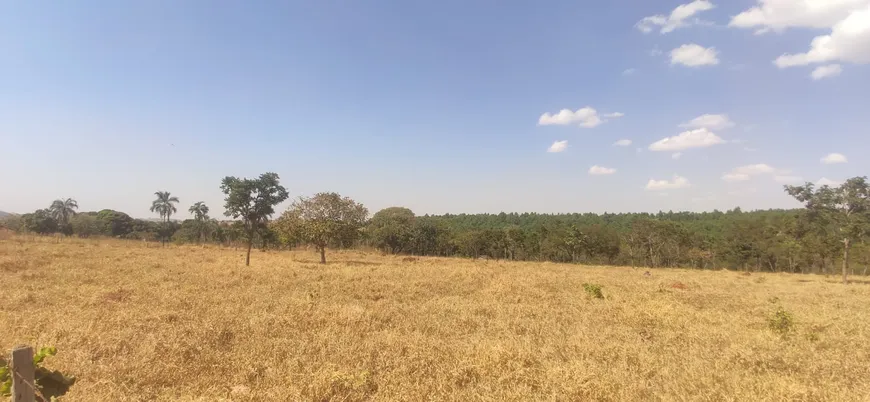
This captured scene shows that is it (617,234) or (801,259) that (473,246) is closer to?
(617,234)

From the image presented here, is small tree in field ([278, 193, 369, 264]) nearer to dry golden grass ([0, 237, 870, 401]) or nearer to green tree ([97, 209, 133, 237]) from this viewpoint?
dry golden grass ([0, 237, 870, 401])

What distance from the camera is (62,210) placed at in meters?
93.3

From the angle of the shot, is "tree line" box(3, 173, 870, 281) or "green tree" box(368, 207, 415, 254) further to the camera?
"green tree" box(368, 207, 415, 254)

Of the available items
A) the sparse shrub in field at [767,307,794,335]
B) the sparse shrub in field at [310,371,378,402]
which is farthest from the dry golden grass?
the sparse shrub in field at [767,307,794,335]

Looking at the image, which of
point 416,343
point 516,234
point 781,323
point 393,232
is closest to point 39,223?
point 393,232

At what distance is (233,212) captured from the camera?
95.0ft

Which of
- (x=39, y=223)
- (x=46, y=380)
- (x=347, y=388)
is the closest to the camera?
(x=46, y=380)

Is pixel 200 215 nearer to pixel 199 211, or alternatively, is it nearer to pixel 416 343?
pixel 199 211

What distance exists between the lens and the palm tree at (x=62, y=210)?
9075cm

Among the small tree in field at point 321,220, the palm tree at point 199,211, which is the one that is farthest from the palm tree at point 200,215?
the small tree in field at point 321,220

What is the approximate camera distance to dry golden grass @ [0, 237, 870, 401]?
6.67 metres

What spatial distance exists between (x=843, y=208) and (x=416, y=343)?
3661 centimetres

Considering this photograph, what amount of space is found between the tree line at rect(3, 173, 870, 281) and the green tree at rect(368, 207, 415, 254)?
0.21m

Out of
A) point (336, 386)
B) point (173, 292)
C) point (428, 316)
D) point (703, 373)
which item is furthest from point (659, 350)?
point (173, 292)
